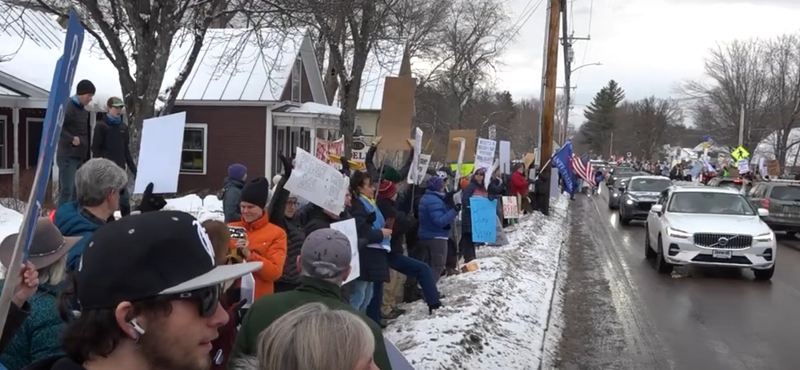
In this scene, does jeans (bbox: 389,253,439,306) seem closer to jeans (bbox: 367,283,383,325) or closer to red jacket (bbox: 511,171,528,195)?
jeans (bbox: 367,283,383,325)

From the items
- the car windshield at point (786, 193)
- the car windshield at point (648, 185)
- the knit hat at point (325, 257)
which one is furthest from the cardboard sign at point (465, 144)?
the car windshield at point (648, 185)

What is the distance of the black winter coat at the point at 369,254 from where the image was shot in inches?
289

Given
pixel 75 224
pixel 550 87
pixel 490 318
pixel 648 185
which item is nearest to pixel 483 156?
pixel 490 318

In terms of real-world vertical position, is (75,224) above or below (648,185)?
above

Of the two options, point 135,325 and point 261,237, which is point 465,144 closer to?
point 261,237

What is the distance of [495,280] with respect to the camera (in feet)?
37.3

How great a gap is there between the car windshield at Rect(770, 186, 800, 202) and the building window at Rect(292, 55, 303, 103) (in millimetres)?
17613

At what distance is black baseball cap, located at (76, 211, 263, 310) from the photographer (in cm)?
192

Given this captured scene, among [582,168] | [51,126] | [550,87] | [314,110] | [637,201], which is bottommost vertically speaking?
[637,201]

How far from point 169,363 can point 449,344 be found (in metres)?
5.67

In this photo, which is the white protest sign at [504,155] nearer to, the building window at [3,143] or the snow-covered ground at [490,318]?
the snow-covered ground at [490,318]

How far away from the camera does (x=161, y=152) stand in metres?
5.38

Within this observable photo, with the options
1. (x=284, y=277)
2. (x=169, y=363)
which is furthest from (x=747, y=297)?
(x=169, y=363)

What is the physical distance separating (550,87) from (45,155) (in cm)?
2402
